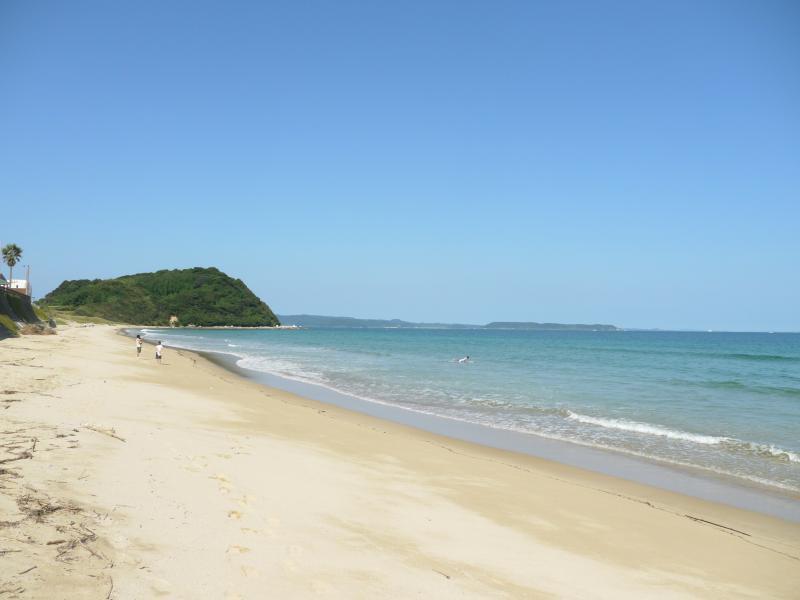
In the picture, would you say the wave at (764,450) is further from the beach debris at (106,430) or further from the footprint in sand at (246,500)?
the beach debris at (106,430)

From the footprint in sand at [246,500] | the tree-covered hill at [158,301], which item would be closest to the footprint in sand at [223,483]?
the footprint in sand at [246,500]

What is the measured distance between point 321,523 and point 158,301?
617ft

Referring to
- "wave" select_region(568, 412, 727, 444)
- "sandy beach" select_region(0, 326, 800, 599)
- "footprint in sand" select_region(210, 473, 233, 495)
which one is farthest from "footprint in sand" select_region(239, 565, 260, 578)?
"wave" select_region(568, 412, 727, 444)

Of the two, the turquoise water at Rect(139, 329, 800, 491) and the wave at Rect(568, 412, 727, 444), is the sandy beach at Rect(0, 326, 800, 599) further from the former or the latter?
the wave at Rect(568, 412, 727, 444)

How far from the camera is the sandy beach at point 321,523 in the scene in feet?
14.1

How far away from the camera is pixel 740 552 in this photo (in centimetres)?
705

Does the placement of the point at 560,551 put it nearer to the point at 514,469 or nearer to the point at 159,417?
the point at 514,469

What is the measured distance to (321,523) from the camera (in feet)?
20.2

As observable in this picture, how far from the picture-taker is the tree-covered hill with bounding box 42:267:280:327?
15538 centimetres

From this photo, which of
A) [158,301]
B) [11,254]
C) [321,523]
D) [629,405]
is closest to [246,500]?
[321,523]

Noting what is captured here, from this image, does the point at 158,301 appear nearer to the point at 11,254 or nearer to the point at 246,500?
the point at 11,254

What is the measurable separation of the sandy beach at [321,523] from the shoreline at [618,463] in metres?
0.76

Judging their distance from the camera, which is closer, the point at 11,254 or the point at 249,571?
the point at 249,571

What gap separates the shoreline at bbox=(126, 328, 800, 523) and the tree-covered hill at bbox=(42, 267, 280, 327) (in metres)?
147
